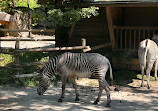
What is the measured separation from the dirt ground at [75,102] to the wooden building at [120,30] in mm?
2218

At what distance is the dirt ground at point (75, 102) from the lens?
20.2 ft

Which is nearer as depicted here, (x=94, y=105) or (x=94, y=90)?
(x=94, y=105)

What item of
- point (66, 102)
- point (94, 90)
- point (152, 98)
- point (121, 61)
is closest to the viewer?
point (66, 102)

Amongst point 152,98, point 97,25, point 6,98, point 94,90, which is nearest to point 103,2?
point 97,25

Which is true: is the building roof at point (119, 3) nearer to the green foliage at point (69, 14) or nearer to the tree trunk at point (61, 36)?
the green foliage at point (69, 14)

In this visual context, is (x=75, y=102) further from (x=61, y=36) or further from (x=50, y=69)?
(x=61, y=36)

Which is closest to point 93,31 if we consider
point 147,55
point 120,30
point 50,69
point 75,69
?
point 120,30

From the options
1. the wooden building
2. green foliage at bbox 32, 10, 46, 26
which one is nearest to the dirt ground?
the wooden building

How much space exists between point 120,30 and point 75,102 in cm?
564

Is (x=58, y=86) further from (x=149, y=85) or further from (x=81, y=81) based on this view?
(x=149, y=85)

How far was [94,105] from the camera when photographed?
253 inches

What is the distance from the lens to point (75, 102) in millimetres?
6664

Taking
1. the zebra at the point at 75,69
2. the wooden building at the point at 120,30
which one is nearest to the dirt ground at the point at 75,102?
the zebra at the point at 75,69

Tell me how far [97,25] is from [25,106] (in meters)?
6.19
